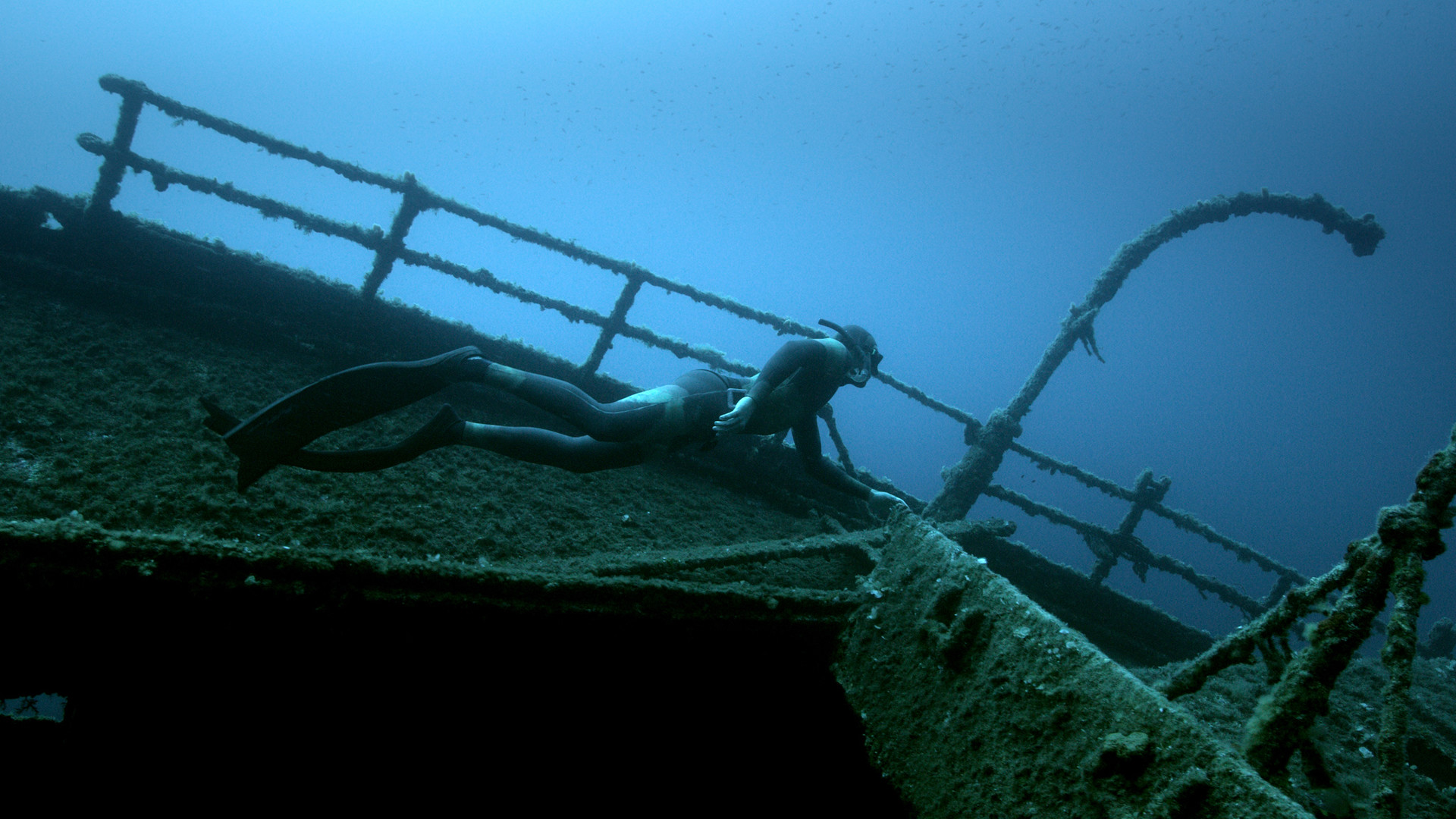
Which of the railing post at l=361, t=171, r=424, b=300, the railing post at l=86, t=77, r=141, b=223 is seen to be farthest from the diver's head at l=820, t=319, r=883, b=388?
the railing post at l=86, t=77, r=141, b=223

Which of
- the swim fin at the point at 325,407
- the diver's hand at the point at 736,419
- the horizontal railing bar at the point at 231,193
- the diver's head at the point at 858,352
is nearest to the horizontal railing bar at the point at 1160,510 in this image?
the diver's head at the point at 858,352

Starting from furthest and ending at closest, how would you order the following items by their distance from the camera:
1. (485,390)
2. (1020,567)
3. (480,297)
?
(480,297)
(1020,567)
(485,390)

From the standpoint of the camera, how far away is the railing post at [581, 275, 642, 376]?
4570 millimetres

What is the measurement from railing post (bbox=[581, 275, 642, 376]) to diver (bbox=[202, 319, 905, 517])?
1308mm

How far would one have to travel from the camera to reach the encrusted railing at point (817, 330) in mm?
4090

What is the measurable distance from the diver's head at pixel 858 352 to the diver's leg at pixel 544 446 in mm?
1483

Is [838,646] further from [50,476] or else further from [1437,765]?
[50,476]

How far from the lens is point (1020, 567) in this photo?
4.79 metres

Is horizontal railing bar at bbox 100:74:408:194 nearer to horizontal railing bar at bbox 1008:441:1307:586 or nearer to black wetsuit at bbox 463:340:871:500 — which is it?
black wetsuit at bbox 463:340:871:500

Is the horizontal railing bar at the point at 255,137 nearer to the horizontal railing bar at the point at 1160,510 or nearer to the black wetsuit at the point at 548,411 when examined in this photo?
the black wetsuit at the point at 548,411

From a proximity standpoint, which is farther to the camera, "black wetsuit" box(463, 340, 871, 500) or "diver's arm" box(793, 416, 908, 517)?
"diver's arm" box(793, 416, 908, 517)

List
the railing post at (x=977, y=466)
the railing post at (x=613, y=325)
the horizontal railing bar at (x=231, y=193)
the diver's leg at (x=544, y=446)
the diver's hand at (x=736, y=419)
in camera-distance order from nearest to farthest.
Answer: the diver's leg at (x=544, y=446)
the diver's hand at (x=736, y=419)
the horizontal railing bar at (x=231, y=193)
the railing post at (x=613, y=325)
the railing post at (x=977, y=466)

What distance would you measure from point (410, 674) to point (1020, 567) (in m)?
4.61

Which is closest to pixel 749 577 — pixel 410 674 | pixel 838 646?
pixel 838 646
